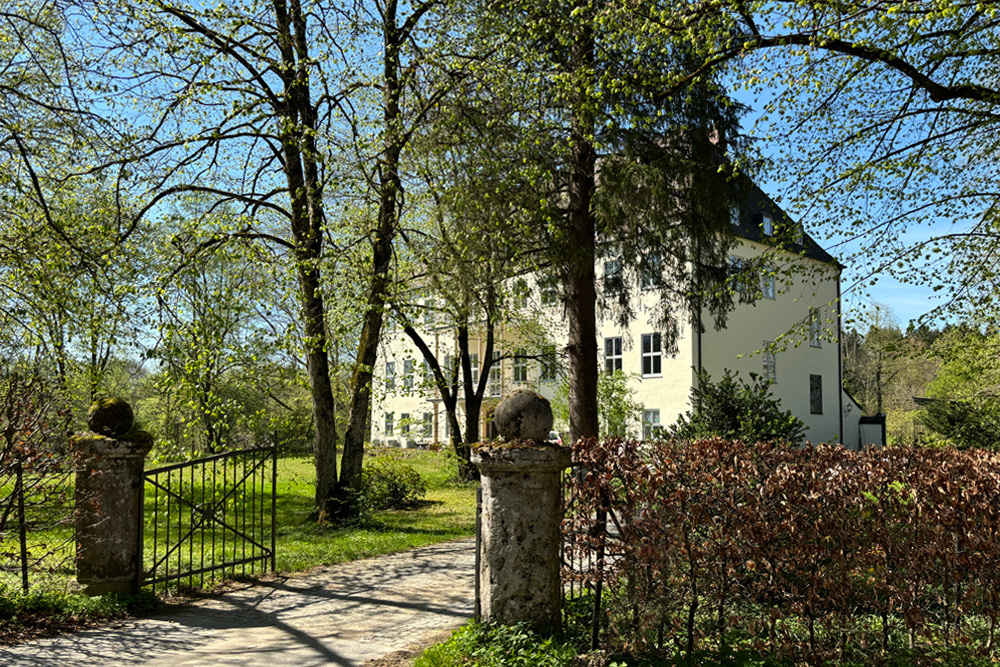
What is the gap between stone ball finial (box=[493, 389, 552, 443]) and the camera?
5.18 metres

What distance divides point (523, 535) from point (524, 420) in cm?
80

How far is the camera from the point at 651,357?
92.2ft

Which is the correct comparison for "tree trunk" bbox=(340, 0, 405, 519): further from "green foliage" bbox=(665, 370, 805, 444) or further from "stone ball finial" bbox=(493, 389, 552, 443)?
"stone ball finial" bbox=(493, 389, 552, 443)

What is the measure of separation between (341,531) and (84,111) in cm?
733

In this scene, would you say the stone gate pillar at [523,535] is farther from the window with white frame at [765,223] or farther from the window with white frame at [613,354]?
the window with white frame at [613,354]

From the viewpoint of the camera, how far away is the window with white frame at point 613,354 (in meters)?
29.2

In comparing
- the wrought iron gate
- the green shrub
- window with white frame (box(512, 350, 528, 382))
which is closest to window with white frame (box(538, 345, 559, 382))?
window with white frame (box(512, 350, 528, 382))

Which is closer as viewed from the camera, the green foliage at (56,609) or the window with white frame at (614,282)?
the green foliage at (56,609)

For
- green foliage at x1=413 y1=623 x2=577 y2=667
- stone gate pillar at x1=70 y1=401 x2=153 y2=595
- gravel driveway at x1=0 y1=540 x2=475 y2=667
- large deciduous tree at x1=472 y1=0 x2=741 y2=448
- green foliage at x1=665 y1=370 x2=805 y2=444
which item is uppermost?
large deciduous tree at x1=472 y1=0 x2=741 y2=448

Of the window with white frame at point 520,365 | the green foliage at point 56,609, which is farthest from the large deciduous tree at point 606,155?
the window with white frame at point 520,365

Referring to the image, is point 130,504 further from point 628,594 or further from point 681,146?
point 681,146

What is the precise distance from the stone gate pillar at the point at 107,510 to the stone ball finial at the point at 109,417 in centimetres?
1

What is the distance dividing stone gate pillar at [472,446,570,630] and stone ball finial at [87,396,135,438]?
4.28 metres

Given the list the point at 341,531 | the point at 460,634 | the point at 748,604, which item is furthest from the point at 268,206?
the point at 748,604
